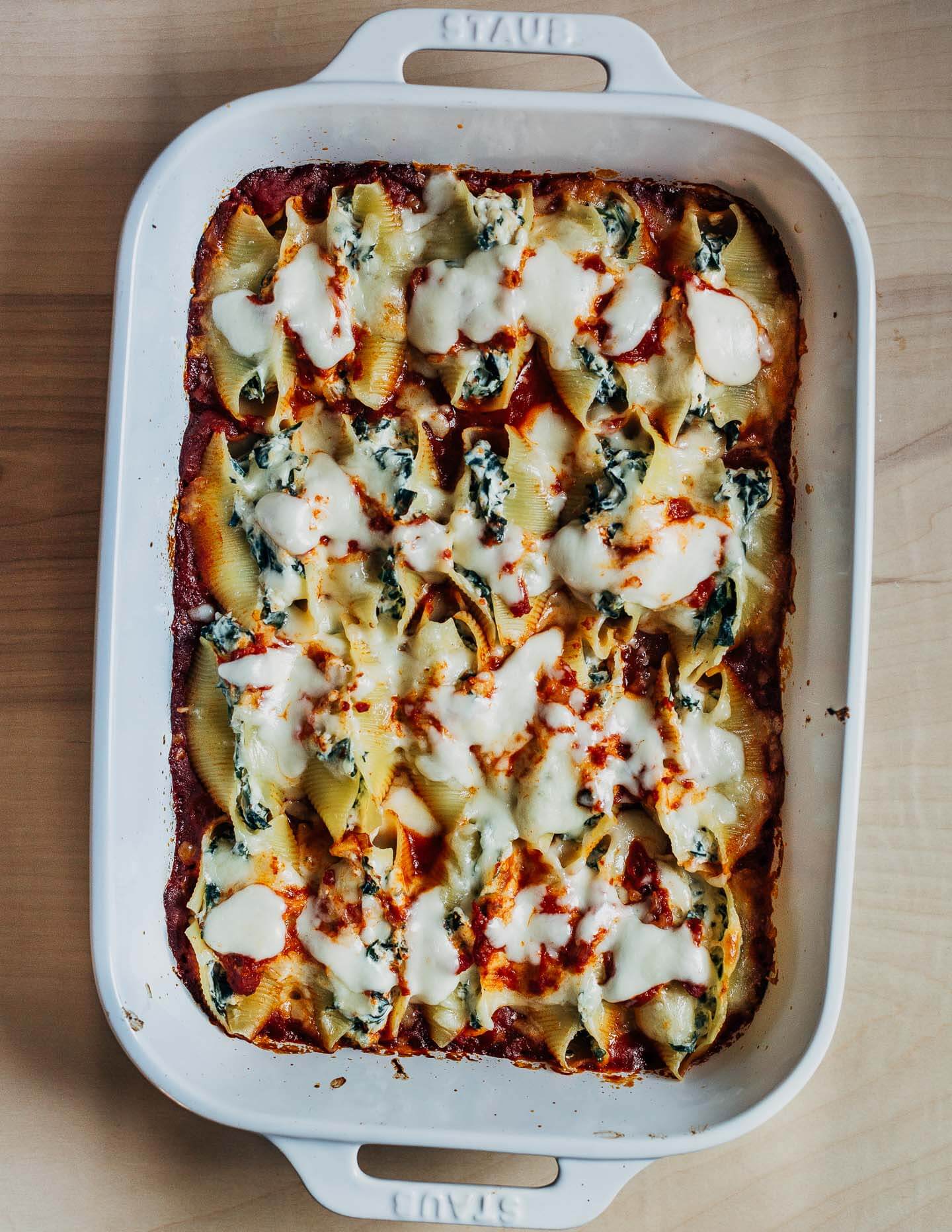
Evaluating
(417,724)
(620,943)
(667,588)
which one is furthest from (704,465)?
(620,943)

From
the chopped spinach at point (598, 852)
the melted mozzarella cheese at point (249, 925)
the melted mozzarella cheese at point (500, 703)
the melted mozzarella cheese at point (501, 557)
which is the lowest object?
the melted mozzarella cheese at point (249, 925)

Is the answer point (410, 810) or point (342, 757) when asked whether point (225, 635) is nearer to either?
point (342, 757)

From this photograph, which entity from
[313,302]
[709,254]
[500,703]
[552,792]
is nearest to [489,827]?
[552,792]

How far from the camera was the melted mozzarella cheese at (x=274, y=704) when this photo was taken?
192 centimetres

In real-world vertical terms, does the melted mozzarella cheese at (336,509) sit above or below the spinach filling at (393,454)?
below

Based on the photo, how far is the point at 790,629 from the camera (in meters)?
1.96

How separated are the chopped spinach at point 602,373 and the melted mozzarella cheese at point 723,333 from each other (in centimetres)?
17

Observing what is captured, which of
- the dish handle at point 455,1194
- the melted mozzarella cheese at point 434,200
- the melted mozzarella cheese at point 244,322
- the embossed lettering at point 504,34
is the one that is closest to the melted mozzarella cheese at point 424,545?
the melted mozzarella cheese at point 244,322

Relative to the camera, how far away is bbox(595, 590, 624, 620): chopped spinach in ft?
6.22

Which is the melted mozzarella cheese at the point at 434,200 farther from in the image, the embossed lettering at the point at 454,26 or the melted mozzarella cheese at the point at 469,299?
the embossed lettering at the point at 454,26

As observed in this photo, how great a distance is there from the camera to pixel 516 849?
6.56 ft

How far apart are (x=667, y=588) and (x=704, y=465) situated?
0.92ft

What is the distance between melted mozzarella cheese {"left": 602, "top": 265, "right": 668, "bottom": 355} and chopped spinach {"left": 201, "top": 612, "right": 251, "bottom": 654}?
3.03 feet

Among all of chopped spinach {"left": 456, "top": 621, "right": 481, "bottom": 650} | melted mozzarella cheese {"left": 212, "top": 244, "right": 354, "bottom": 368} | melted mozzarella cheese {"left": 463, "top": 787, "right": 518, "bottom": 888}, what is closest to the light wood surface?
melted mozzarella cheese {"left": 212, "top": 244, "right": 354, "bottom": 368}
